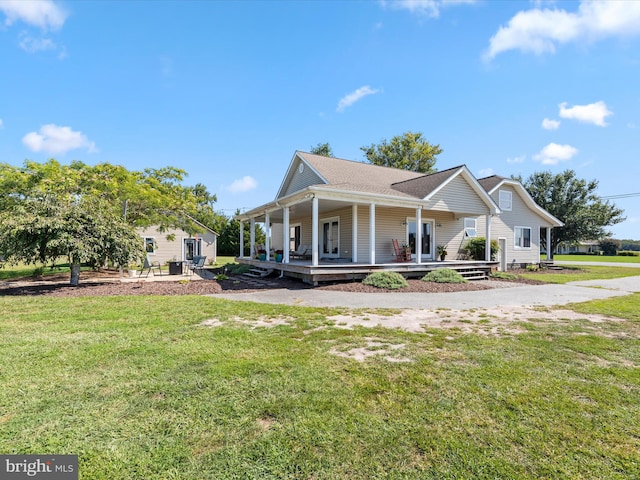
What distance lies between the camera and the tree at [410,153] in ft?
113

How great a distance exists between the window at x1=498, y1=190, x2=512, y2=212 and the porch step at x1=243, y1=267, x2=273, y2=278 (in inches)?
641

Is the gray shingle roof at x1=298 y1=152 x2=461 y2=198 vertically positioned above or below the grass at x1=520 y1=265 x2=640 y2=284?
above

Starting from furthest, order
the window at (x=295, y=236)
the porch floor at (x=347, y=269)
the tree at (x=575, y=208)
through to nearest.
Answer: the tree at (x=575, y=208) → the window at (x=295, y=236) → the porch floor at (x=347, y=269)

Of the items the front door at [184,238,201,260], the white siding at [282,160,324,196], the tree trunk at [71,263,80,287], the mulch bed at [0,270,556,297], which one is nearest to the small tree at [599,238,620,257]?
the mulch bed at [0,270,556,297]

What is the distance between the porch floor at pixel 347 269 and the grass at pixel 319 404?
607cm

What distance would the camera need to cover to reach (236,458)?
7.02 ft

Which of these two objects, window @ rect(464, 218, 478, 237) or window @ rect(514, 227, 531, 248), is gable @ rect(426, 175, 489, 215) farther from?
window @ rect(514, 227, 531, 248)

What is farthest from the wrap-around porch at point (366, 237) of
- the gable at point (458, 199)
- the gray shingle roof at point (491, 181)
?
the gray shingle roof at point (491, 181)

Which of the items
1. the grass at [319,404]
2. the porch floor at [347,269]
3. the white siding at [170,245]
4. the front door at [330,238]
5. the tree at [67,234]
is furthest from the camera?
the white siding at [170,245]

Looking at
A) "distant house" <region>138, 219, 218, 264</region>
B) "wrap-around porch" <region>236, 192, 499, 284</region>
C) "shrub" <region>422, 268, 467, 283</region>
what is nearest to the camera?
"wrap-around porch" <region>236, 192, 499, 284</region>

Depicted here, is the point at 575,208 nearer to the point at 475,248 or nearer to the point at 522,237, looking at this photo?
the point at 522,237

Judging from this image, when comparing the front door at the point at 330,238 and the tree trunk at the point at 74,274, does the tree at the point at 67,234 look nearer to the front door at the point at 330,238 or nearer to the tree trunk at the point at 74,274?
the tree trunk at the point at 74,274

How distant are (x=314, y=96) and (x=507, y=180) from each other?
13682mm

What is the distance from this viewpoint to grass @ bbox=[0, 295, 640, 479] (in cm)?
212
